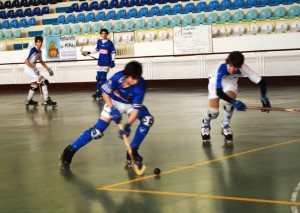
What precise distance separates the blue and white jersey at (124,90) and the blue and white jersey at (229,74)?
6.70 ft

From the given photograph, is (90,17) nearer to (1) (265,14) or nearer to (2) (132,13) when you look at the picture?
(2) (132,13)

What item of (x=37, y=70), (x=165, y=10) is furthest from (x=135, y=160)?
(x=165, y=10)

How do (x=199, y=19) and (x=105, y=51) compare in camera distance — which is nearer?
(x=105, y=51)

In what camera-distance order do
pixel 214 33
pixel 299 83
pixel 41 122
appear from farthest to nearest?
1. pixel 214 33
2. pixel 299 83
3. pixel 41 122

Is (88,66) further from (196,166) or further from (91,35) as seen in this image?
(196,166)

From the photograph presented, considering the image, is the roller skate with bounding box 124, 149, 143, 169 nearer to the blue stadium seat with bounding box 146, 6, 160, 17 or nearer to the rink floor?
the rink floor

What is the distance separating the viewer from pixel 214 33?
29.1 m

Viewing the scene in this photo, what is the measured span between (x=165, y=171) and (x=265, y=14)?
20.6 meters

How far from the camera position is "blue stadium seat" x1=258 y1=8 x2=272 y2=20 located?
28.1 m

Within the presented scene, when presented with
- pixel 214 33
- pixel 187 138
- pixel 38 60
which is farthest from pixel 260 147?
pixel 214 33

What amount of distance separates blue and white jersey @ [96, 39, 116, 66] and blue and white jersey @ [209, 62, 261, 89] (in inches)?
433

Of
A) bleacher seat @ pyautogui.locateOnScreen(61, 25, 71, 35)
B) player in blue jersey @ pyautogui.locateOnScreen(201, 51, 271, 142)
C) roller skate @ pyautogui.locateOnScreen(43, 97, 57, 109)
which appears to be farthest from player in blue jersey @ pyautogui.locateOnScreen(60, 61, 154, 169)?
bleacher seat @ pyautogui.locateOnScreen(61, 25, 71, 35)

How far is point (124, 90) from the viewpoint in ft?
28.8

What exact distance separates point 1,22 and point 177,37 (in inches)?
491
